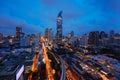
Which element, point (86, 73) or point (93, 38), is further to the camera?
point (93, 38)

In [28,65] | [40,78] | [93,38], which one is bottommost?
[40,78]

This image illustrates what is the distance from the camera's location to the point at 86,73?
1255 cm

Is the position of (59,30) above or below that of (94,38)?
above

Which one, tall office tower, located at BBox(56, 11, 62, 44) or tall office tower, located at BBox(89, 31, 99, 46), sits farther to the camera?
tall office tower, located at BBox(56, 11, 62, 44)

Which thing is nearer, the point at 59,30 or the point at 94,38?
the point at 94,38

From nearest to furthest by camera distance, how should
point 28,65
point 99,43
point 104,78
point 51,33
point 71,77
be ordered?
point 104,78 < point 71,77 < point 28,65 < point 99,43 < point 51,33

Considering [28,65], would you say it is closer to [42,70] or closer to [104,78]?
[42,70]

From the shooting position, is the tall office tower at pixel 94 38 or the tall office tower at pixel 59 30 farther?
the tall office tower at pixel 59 30

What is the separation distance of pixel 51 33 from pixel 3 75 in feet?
196

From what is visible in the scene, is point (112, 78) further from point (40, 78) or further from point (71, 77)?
point (40, 78)

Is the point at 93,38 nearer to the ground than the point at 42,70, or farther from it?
farther from it

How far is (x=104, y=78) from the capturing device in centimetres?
1123

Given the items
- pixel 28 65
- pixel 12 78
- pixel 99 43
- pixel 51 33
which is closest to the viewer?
pixel 12 78

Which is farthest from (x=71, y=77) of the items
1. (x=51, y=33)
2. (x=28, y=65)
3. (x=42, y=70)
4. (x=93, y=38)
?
(x=51, y=33)
